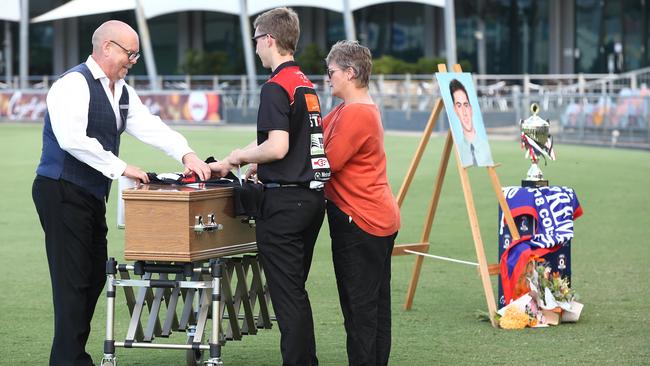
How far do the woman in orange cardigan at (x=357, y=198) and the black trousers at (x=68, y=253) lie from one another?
1223 mm

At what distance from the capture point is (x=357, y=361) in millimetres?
6512

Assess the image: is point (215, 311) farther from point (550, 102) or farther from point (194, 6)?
point (194, 6)

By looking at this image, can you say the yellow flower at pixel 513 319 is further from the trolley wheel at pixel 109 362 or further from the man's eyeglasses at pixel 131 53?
the man's eyeglasses at pixel 131 53

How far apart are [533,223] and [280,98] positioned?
3188 mm

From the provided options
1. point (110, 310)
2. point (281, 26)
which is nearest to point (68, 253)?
point (110, 310)

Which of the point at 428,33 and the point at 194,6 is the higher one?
the point at 194,6

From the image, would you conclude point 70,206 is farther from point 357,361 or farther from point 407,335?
point 407,335

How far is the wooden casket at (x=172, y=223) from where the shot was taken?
606 cm

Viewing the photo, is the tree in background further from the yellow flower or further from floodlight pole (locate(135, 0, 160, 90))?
the yellow flower

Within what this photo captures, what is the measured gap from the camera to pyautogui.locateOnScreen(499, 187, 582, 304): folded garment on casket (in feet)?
27.8

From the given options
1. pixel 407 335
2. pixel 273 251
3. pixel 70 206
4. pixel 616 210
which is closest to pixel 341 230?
pixel 273 251

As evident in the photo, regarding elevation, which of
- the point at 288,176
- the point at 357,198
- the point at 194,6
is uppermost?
the point at 194,6

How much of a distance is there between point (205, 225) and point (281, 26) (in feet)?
3.28

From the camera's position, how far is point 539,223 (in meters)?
8.64
